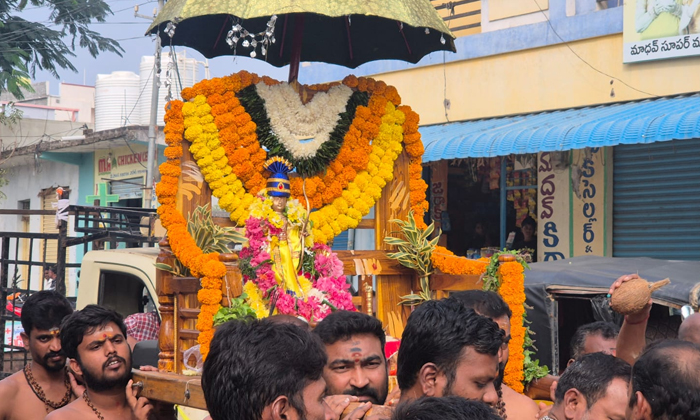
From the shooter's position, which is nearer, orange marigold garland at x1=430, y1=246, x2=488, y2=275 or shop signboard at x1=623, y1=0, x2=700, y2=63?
orange marigold garland at x1=430, y1=246, x2=488, y2=275

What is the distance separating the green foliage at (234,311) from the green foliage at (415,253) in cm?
176

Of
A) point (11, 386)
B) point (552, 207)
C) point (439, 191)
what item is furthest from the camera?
point (439, 191)

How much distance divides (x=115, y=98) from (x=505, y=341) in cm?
2113

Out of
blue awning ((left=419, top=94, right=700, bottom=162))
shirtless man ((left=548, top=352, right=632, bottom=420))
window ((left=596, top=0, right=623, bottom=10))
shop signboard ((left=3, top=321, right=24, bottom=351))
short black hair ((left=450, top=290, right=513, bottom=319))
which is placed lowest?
shop signboard ((left=3, top=321, right=24, bottom=351))

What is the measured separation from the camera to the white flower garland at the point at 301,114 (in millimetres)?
6852

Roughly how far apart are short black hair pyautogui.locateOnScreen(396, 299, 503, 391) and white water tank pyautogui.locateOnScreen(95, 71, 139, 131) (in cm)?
2093

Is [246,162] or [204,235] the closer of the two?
[204,235]

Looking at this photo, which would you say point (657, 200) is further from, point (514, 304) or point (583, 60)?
point (514, 304)

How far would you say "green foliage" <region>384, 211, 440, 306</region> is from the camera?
273 inches

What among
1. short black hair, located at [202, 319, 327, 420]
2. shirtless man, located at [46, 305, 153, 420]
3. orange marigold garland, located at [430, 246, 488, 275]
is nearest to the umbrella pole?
orange marigold garland, located at [430, 246, 488, 275]

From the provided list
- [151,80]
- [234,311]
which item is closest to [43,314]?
[234,311]

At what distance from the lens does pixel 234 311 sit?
5512 mm

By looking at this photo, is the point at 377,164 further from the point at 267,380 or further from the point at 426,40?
the point at 267,380

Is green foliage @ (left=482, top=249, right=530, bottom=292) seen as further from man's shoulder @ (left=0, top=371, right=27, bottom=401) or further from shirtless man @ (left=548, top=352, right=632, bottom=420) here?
man's shoulder @ (left=0, top=371, right=27, bottom=401)
